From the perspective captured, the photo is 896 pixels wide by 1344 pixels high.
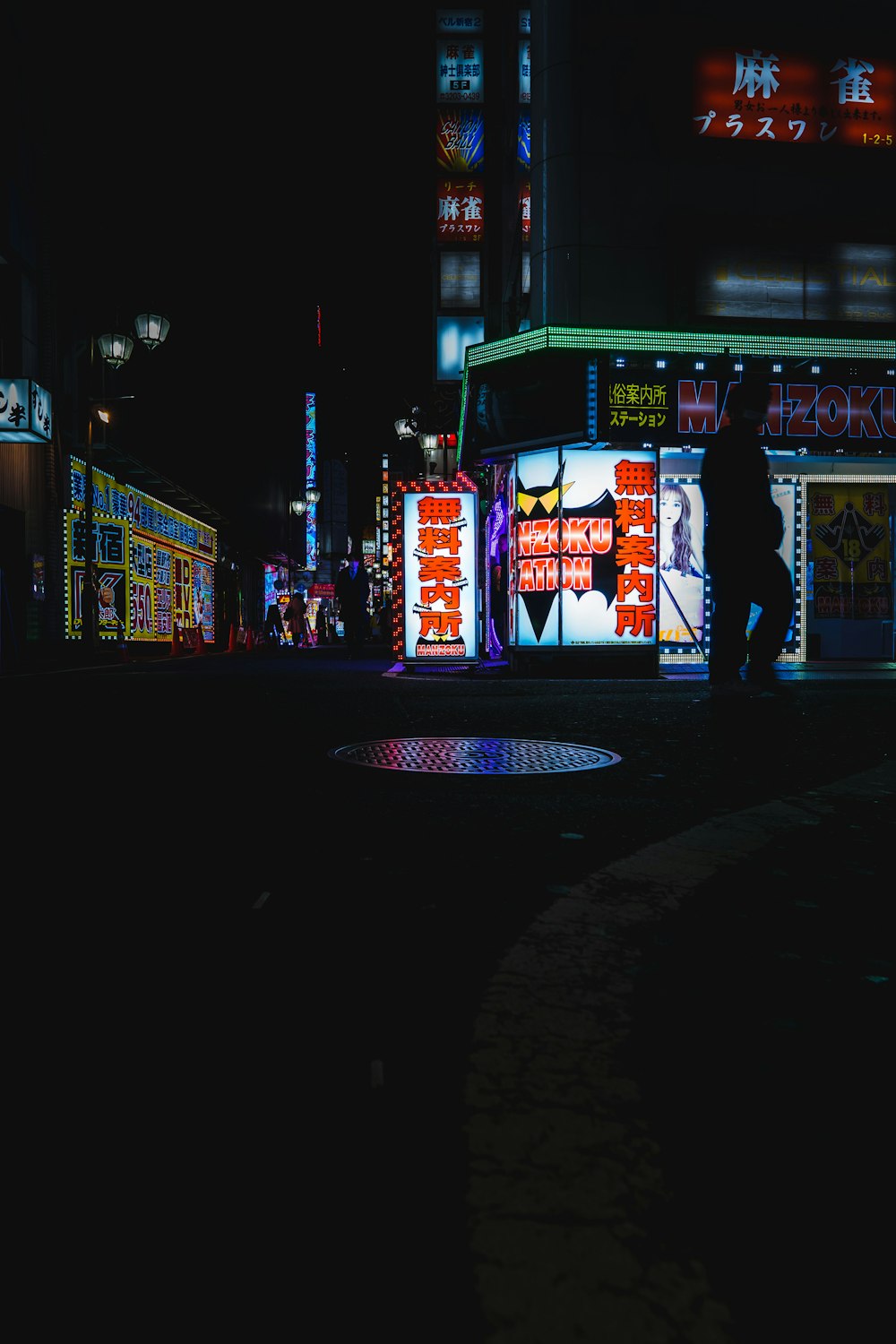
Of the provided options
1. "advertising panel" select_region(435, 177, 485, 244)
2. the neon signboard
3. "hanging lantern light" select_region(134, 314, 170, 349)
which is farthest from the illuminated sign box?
the neon signboard

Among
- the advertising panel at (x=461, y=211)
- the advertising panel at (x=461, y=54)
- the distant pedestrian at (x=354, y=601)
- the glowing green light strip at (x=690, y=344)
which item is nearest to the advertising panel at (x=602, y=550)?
the glowing green light strip at (x=690, y=344)

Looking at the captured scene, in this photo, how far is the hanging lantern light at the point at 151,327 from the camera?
18859 mm

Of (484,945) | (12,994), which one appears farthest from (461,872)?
(12,994)

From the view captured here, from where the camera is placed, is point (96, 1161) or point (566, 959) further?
point (566, 959)

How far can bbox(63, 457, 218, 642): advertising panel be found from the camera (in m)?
25.5

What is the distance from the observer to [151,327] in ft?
62.2

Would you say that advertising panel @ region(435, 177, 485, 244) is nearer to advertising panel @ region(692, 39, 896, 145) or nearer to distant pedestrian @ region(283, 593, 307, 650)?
advertising panel @ region(692, 39, 896, 145)

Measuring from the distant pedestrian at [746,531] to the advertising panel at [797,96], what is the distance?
8.84 metres

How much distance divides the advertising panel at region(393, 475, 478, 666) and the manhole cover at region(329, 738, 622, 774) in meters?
8.81

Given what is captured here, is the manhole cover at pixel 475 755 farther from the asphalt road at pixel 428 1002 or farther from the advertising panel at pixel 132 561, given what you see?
the advertising panel at pixel 132 561

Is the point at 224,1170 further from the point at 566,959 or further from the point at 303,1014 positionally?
the point at 566,959

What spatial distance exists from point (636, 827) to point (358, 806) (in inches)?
38.0

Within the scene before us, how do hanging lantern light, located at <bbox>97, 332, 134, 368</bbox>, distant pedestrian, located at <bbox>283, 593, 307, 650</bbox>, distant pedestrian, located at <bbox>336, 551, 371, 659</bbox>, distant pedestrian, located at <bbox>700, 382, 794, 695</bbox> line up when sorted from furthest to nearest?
distant pedestrian, located at <bbox>283, 593, 307, 650</bbox>
distant pedestrian, located at <bbox>336, 551, 371, 659</bbox>
hanging lantern light, located at <bbox>97, 332, 134, 368</bbox>
distant pedestrian, located at <bbox>700, 382, 794, 695</bbox>

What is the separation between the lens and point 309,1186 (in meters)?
1.05
